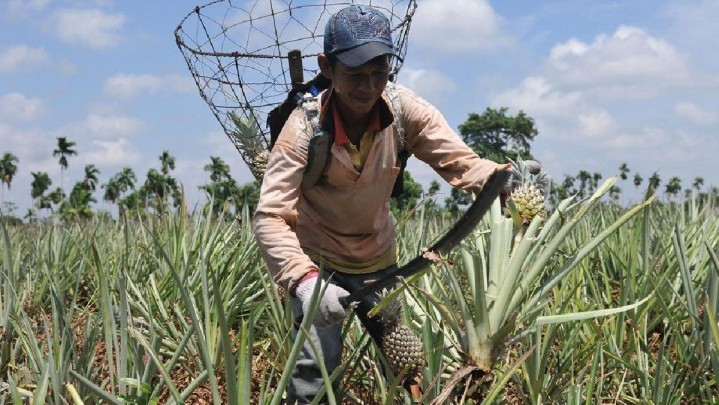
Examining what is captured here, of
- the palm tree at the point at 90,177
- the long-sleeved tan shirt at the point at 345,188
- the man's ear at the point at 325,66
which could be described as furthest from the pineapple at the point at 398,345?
the palm tree at the point at 90,177

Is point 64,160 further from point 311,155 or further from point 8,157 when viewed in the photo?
point 311,155

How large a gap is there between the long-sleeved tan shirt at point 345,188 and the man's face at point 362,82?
12 cm

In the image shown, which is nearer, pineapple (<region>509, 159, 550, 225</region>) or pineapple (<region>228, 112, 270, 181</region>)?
pineapple (<region>509, 159, 550, 225</region>)

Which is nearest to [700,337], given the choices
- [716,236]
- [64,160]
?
[716,236]

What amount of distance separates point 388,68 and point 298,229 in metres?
0.58

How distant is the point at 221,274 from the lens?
3047mm

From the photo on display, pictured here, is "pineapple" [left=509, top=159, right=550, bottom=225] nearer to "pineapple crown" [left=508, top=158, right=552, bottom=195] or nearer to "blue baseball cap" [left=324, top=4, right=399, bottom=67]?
"pineapple crown" [left=508, top=158, right=552, bottom=195]

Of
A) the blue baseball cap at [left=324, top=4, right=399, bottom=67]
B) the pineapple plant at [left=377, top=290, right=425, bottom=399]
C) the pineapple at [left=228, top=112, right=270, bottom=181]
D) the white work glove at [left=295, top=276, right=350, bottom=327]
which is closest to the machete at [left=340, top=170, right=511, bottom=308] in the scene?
the white work glove at [left=295, top=276, right=350, bottom=327]

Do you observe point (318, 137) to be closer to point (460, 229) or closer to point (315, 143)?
point (315, 143)

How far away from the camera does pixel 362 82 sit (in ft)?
5.95

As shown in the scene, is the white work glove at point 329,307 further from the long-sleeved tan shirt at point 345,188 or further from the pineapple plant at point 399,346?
the pineapple plant at point 399,346

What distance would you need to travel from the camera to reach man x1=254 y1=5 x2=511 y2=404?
1.77 m

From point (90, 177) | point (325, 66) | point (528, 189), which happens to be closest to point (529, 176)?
point (528, 189)

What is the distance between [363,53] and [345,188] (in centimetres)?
42
